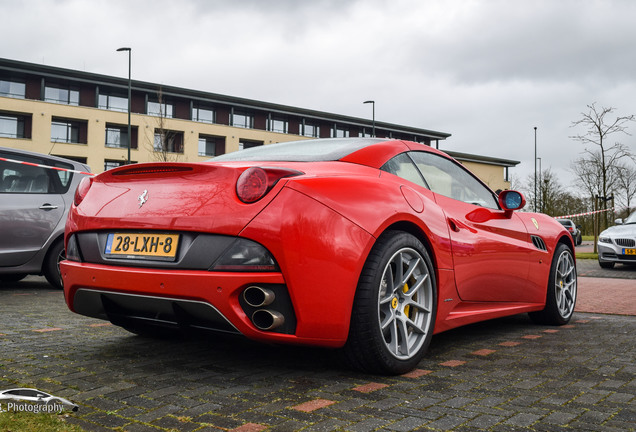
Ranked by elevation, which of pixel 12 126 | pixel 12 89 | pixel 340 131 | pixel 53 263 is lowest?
pixel 53 263

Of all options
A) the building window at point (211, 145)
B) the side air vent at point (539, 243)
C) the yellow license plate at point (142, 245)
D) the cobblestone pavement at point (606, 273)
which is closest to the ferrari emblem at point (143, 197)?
the yellow license plate at point (142, 245)

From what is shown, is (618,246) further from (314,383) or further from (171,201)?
(171,201)

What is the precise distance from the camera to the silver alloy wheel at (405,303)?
3234 mm

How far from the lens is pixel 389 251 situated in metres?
3.16

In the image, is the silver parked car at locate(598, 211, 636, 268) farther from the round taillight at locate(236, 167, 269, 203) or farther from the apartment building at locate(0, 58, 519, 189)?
the apartment building at locate(0, 58, 519, 189)

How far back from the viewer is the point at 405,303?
3.36m

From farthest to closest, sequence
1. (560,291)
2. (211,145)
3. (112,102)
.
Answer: (211,145), (112,102), (560,291)

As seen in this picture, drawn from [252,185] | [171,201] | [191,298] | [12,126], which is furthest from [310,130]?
[191,298]

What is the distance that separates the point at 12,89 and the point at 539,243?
143 feet

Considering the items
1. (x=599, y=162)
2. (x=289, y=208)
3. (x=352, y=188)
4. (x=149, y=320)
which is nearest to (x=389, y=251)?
(x=352, y=188)

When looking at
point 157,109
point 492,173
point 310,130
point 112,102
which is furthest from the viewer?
point 492,173

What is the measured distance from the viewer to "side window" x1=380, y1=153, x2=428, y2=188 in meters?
3.64

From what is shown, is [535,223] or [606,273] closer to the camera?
[535,223]

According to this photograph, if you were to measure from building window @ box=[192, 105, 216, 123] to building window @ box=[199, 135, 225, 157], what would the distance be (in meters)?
1.41
